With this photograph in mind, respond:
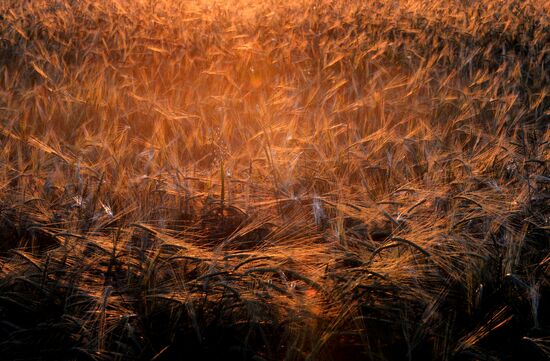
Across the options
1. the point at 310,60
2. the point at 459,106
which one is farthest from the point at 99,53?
the point at 459,106

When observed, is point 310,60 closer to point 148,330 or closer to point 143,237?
point 143,237

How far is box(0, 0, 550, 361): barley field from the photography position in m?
1.33

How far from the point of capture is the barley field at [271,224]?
4.38 feet

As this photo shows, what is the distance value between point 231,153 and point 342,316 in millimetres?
1032

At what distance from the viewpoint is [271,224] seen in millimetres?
1781

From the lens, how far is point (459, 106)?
268 centimetres

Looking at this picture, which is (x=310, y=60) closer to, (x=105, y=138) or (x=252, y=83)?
(x=252, y=83)

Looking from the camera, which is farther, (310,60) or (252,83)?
(310,60)

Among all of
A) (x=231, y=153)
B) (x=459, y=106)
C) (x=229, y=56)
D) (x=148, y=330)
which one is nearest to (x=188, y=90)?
(x=229, y=56)

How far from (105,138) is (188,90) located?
37.0 inches

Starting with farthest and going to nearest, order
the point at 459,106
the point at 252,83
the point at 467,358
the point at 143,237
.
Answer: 1. the point at 252,83
2. the point at 459,106
3. the point at 143,237
4. the point at 467,358

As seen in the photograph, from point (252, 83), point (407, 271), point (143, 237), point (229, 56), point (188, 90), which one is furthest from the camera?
point (229, 56)

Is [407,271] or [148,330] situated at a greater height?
[407,271]

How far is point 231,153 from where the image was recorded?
2.22m
